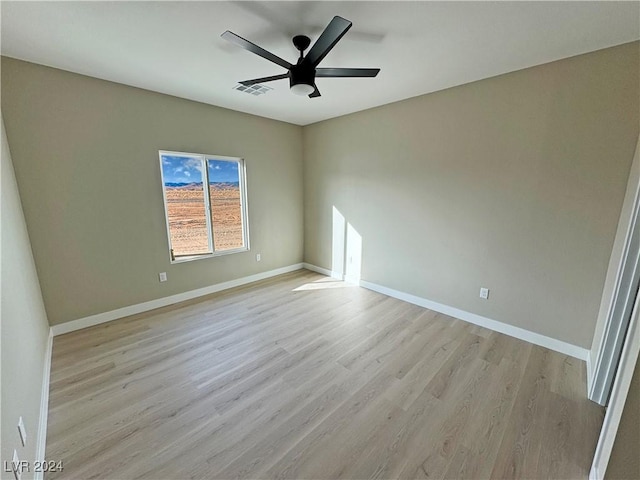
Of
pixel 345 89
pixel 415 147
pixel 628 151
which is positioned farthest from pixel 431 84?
pixel 628 151

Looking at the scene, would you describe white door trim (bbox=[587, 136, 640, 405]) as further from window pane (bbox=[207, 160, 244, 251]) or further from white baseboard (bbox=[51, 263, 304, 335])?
window pane (bbox=[207, 160, 244, 251])

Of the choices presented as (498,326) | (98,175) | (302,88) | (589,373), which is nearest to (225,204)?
(98,175)

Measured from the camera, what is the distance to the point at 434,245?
3.22 metres

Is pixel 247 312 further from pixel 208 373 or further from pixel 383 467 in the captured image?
pixel 383 467

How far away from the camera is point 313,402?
1866 millimetres

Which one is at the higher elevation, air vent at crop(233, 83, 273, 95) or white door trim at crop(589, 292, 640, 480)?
air vent at crop(233, 83, 273, 95)

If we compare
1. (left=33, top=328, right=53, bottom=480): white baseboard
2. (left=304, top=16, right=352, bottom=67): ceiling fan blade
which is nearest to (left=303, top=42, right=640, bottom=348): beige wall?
(left=304, top=16, right=352, bottom=67): ceiling fan blade

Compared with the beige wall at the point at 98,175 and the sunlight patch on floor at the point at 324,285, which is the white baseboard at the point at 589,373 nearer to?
the sunlight patch on floor at the point at 324,285

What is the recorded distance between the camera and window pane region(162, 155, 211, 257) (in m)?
3.37

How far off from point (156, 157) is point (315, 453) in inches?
131

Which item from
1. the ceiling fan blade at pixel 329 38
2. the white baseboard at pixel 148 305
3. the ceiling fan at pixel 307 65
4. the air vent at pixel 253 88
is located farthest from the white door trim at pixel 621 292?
the white baseboard at pixel 148 305

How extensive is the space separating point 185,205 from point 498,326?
402cm

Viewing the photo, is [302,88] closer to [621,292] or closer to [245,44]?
[245,44]

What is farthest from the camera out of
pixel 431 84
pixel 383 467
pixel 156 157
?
pixel 156 157
